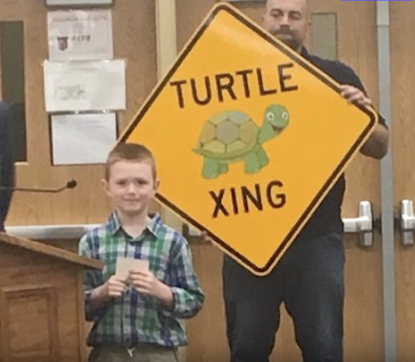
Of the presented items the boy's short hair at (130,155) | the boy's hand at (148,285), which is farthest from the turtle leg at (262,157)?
the boy's hand at (148,285)

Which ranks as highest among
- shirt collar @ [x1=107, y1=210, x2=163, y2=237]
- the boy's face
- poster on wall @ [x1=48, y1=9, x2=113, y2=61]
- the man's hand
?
poster on wall @ [x1=48, y1=9, x2=113, y2=61]

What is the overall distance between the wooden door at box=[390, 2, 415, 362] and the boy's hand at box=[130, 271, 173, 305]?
1324 mm

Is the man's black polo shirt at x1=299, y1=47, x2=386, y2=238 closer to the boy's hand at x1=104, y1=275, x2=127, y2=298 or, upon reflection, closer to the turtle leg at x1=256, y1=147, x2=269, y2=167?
the turtle leg at x1=256, y1=147, x2=269, y2=167

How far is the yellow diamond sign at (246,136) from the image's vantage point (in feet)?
8.19

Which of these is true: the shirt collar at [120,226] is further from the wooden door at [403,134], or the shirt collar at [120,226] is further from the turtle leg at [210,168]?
the wooden door at [403,134]

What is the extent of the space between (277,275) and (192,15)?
106cm

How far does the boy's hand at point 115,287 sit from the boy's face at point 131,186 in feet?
0.55

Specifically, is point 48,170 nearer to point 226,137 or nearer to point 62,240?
point 62,240

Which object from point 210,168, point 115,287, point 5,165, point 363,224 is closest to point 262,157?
point 210,168

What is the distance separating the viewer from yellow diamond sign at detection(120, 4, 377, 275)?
2.50 m

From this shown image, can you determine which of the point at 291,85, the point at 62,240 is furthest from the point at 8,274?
the point at 62,240

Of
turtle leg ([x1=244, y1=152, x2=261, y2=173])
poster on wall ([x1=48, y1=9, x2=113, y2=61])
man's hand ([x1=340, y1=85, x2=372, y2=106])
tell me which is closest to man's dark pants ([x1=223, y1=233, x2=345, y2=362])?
turtle leg ([x1=244, y1=152, x2=261, y2=173])

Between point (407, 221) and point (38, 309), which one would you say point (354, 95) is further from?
point (38, 309)

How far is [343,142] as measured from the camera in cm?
249
